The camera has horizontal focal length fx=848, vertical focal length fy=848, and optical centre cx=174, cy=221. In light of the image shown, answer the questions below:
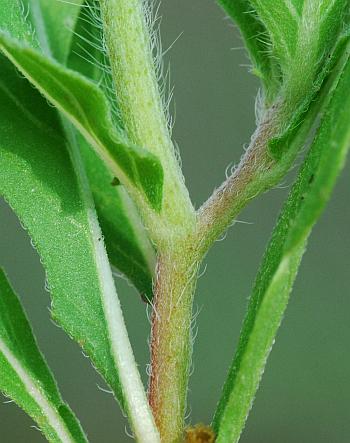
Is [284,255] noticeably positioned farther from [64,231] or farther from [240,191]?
[64,231]

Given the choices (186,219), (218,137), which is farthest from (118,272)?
(218,137)

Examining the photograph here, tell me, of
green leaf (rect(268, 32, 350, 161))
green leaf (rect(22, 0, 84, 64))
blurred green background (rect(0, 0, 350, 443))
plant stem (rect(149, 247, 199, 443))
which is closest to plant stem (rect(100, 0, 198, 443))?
plant stem (rect(149, 247, 199, 443))

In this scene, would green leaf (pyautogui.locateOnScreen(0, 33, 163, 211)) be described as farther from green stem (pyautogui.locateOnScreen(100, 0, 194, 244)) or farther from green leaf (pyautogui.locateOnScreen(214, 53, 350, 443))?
green leaf (pyautogui.locateOnScreen(214, 53, 350, 443))

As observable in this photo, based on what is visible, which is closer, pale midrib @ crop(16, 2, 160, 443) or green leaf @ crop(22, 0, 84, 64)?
pale midrib @ crop(16, 2, 160, 443)

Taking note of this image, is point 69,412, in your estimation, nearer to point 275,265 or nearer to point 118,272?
point 118,272

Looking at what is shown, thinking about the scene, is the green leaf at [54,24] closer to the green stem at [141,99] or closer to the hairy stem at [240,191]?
the green stem at [141,99]

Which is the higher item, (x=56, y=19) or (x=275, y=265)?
(x=56, y=19)

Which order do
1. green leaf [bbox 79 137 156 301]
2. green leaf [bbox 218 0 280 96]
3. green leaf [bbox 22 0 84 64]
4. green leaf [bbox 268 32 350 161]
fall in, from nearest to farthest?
green leaf [bbox 268 32 350 161], green leaf [bbox 218 0 280 96], green leaf [bbox 79 137 156 301], green leaf [bbox 22 0 84 64]
